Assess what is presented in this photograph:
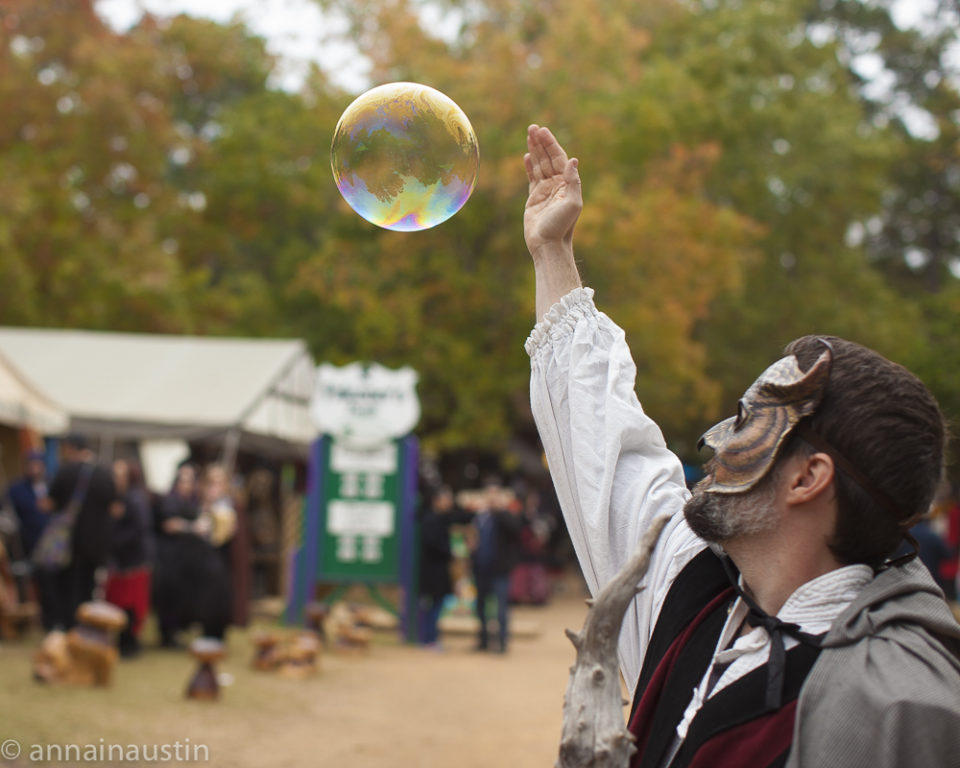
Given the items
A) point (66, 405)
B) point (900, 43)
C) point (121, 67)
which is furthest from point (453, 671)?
point (900, 43)

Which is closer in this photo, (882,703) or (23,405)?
(882,703)

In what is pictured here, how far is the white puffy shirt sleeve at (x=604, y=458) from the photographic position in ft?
6.64

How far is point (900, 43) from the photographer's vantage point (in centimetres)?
3069

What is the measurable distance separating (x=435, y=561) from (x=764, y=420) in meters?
11.7

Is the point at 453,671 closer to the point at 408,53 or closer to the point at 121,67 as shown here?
the point at 408,53

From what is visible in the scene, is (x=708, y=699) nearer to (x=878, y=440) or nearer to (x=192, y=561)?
(x=878, y=440)

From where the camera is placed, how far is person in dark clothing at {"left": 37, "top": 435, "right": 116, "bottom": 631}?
9.95 metres

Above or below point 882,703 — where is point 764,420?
above

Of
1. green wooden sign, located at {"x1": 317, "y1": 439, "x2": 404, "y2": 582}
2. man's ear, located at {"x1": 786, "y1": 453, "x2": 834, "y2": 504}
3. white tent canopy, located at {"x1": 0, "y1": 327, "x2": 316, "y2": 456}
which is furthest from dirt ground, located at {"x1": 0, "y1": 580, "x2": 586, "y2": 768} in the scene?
man's ear, located at {"x1": 786, "y1": 453, "x2": 834, "y2": 504}

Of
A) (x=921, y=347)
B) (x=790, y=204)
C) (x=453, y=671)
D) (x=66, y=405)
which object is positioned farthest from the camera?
(x=790, y=204)

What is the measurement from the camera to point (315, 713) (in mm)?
8898

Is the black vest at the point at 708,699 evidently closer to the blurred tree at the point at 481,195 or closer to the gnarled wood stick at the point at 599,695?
the gnarled wood stick at the point at 599,695

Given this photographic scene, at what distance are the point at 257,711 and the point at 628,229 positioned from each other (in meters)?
12.8

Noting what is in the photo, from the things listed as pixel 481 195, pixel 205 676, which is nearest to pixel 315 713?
pixel 205 676
